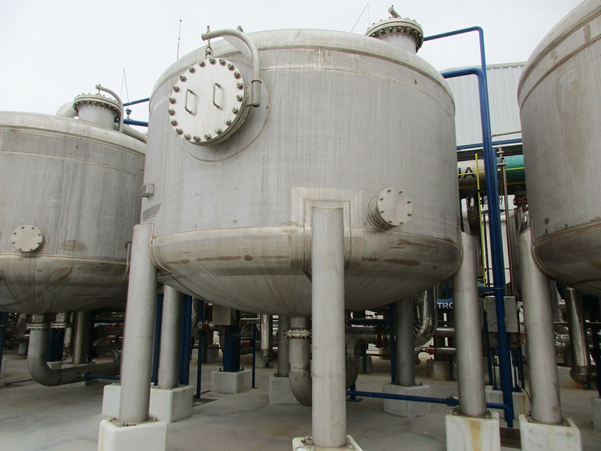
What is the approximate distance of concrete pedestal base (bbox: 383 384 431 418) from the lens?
7.40 m

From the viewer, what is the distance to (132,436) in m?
4.63

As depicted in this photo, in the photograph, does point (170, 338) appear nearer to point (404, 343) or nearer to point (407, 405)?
point (404, 343)

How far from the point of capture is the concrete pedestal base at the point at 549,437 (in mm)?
4734

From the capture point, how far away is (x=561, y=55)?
470 cm

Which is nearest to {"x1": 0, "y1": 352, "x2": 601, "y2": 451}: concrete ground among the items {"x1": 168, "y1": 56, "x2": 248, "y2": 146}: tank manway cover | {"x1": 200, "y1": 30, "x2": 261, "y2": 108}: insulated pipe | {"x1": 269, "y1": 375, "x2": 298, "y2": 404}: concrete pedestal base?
{"x1": 269, "y1": 375, "x2": 298, "y2": 404}: concrete pedestal base

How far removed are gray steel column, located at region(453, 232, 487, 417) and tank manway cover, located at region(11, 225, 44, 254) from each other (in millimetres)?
5922

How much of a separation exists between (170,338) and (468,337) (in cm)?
446

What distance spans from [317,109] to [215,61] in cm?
117

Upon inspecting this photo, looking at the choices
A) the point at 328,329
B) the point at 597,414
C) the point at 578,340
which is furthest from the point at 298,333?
the point at 597,414

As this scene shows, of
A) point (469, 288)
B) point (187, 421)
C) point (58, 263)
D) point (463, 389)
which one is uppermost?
point (58, 263)

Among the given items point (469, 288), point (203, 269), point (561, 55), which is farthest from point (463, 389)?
point (561, 55)

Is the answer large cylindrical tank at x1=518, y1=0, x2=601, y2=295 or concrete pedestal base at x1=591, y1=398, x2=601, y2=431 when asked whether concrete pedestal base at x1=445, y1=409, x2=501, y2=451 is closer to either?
large cylindrical tank at x1=518, y1=0, x2=601, y2=295

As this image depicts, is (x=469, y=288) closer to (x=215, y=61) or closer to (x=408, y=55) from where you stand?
(x=408, y=55)

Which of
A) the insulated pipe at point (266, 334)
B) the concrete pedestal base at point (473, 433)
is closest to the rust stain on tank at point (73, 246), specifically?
the insulated pipe at point (266, 334)
